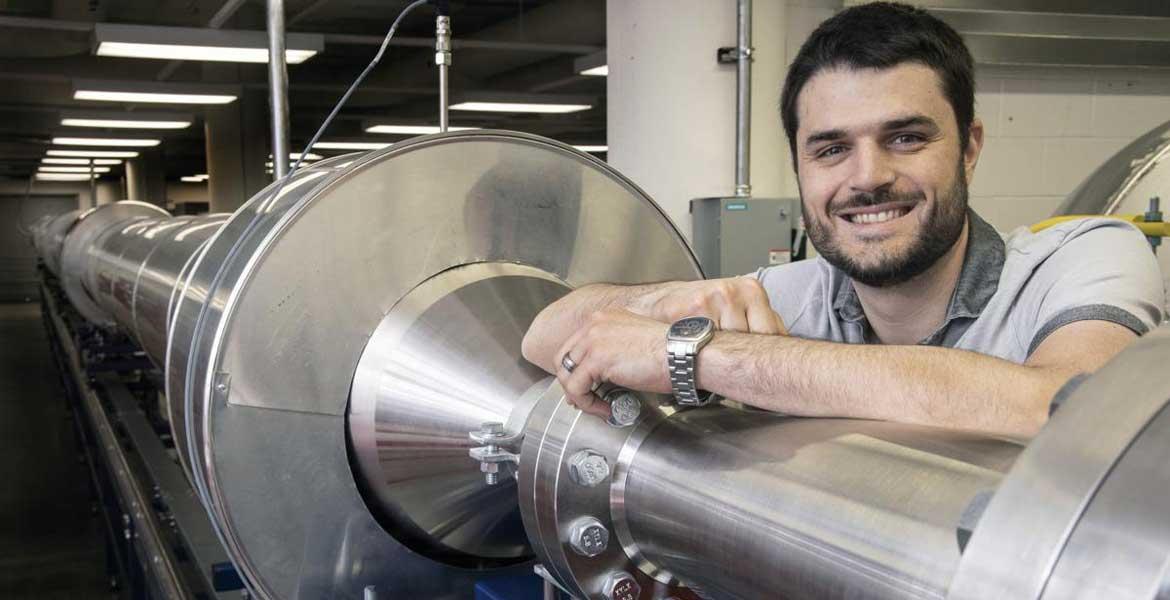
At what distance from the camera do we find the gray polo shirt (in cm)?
85

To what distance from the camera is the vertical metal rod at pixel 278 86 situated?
1.24m

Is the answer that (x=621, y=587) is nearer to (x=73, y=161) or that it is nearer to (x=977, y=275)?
(x=977, y=275)

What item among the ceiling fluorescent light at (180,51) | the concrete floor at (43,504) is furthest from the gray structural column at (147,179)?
the ceiling fluorescent light at (180,51)

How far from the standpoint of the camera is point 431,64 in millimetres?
6297

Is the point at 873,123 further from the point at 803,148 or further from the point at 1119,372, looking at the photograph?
the point at 1119,372

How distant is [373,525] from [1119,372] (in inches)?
25.7

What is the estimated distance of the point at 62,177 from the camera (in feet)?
55.4

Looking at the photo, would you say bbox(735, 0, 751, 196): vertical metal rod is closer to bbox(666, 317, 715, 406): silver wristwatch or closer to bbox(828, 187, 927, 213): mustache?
bbox(828, 187, 927, 213): mustache

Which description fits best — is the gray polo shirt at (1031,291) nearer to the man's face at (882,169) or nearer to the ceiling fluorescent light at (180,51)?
the man's face at (882,169)

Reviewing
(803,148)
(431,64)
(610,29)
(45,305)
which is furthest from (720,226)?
(45,305)

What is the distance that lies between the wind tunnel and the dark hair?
223 mm

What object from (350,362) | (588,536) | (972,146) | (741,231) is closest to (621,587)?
(588,536)

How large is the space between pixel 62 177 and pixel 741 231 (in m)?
16.9

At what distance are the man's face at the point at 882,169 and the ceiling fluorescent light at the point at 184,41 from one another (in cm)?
325
